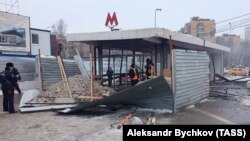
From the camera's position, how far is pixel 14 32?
2645 cm

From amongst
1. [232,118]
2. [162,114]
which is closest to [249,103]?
[232,118]

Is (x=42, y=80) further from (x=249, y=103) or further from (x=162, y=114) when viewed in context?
(x=249, y=103)

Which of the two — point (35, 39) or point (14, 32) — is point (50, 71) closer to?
point (14, 32)

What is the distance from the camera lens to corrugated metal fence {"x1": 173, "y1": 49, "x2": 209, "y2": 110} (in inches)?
514

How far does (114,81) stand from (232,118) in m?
10.1

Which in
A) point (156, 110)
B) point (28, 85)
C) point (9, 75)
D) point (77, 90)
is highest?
point (9, 75)

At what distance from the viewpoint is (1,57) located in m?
22.4

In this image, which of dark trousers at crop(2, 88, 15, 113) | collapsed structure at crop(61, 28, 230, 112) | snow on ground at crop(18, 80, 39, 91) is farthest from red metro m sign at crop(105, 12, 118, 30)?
snow on ground at crop(18, 80, 39, 91)

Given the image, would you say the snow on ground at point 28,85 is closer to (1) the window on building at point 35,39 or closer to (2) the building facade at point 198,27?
(1) the window on building at point 35,39

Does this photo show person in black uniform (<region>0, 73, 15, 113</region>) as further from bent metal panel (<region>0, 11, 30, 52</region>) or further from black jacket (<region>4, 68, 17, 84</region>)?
bent metal panel (<region>0, 11, 30, 52</region>)

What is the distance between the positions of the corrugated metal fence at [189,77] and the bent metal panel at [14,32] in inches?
610

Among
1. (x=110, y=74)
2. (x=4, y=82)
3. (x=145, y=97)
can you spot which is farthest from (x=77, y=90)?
(x=110, y=74)

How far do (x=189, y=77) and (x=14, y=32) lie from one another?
16697 millimetres

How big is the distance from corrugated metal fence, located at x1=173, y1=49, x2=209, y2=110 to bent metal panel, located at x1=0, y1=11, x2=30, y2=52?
50.8 feet
